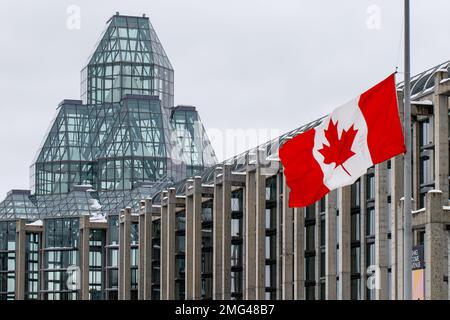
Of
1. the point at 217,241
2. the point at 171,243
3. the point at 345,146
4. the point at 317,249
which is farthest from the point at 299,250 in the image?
the point at 345,146

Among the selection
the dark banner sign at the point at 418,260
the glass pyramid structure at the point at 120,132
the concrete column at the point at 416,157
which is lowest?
the dark banner sign at the point at 418,260

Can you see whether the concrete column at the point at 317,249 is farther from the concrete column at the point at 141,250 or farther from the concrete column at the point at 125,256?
the concrete column at the point at 125,256

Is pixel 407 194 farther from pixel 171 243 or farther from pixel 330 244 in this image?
pixel 171 243

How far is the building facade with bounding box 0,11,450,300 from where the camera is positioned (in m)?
71.6

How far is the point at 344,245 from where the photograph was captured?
79375 millimetres

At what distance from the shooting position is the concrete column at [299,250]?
86613 millimetres

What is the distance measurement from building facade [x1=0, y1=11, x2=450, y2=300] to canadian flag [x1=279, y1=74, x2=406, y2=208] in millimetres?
18395

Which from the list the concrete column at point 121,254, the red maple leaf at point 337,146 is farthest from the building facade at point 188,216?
the red maple leaf at point 337,146

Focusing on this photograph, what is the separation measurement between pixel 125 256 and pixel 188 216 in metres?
21.6

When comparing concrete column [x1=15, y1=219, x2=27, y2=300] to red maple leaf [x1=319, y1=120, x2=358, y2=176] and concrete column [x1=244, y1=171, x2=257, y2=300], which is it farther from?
red maple leaf [x1=319, y1=120, x2=358, y2=176]

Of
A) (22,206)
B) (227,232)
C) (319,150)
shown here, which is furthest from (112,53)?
(319,150)

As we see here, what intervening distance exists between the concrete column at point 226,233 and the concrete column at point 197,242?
14.5 ft

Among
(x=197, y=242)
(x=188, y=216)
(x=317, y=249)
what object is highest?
(x=188, y=216)

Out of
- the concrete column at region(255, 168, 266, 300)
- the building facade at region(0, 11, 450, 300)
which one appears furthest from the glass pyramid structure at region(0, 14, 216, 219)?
the concrete column at region(255, 168, 266, 300)
